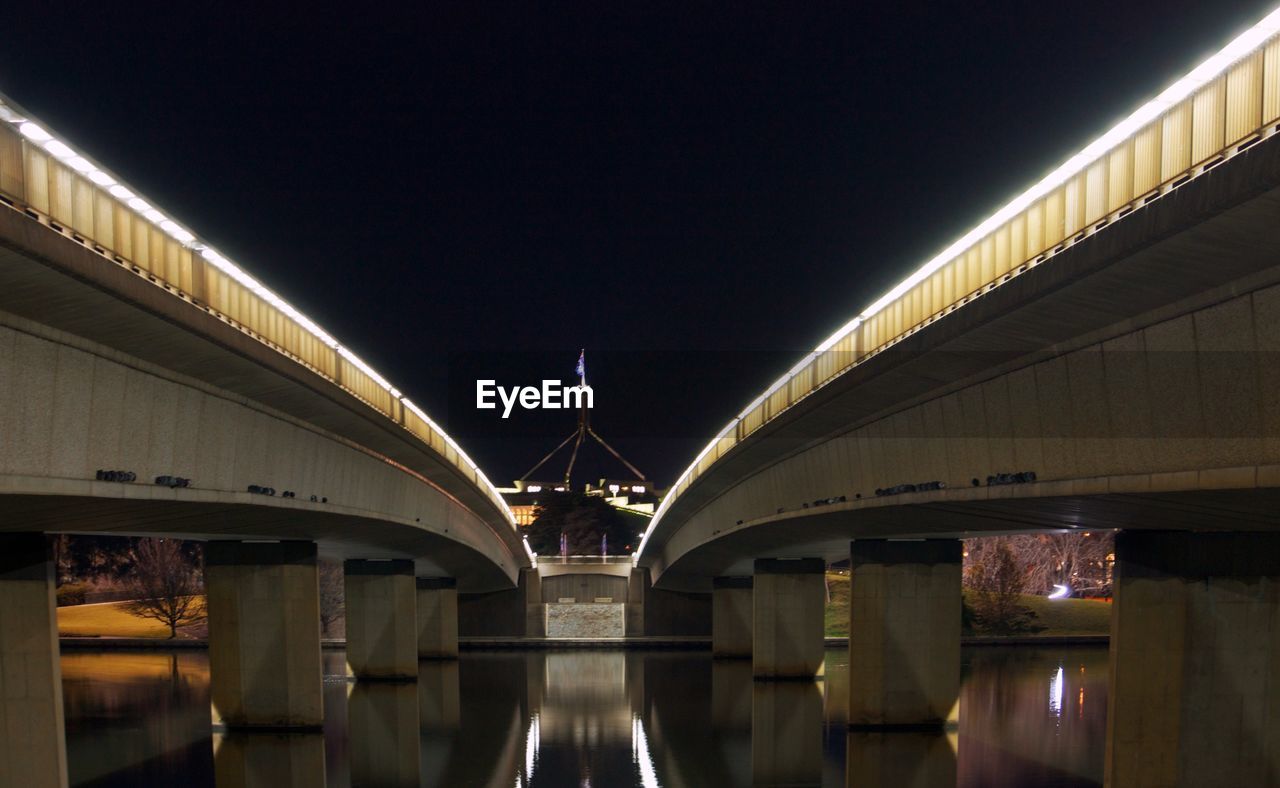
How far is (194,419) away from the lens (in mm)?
18844

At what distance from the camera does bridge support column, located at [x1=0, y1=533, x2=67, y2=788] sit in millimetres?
19562

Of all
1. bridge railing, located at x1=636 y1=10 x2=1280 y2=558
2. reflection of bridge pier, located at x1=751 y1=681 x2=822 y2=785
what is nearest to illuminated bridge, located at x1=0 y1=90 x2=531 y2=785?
bridge railing, located at x1=636 y1=10 x2=1280 y2=558

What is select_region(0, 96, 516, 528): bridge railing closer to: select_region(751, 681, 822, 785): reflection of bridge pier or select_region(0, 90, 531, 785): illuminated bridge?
select_region(0, 90, 531, 785): illuminated bridge

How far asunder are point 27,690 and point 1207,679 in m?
21.4

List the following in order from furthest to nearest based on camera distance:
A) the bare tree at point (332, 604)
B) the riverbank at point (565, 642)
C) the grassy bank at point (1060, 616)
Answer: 1. the bare tree at point (332, 604)
2. the grassy bank at point (1060, 616)
3. the riverbank at point (565, 642)

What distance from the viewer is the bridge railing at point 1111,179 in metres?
10.7

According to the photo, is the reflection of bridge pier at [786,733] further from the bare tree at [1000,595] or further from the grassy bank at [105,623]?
the grassy bank at [105,623]

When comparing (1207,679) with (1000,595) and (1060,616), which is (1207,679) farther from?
(1060,616)

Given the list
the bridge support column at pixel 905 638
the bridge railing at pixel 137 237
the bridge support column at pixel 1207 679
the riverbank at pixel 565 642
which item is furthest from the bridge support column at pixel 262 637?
the riverbank at pixel 565 642

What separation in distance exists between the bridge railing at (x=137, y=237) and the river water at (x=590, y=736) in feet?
40.4

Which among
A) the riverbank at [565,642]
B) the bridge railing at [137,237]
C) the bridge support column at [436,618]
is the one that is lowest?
the riverbank at [565,642]

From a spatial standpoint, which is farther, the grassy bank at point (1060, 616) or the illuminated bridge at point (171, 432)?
the grassy bank at point (1060, 616)

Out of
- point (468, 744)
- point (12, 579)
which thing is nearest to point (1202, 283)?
point (12, 579)

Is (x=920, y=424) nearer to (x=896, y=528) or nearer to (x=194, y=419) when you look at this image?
(x=896, y=528)
